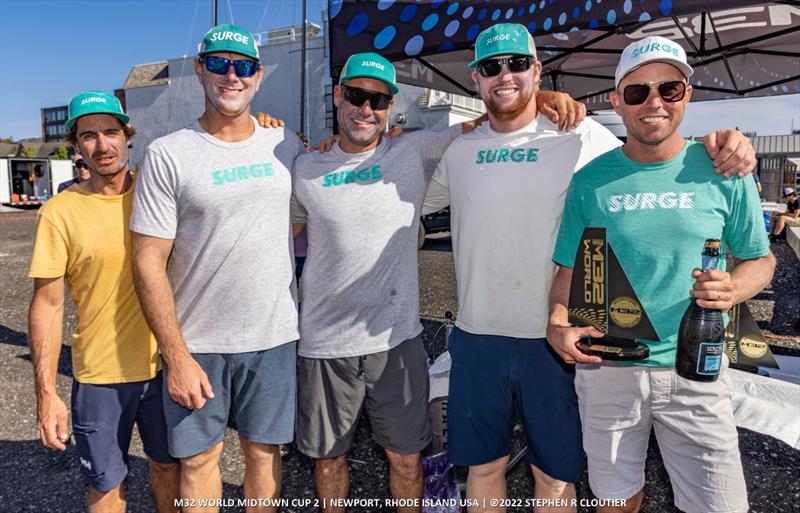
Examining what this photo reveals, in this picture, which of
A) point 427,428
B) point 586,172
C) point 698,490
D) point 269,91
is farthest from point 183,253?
point 269,91

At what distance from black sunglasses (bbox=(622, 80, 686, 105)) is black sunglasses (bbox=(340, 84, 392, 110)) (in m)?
1.25

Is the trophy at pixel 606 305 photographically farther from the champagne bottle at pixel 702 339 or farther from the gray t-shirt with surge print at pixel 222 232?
the gray t-shirt with surge print at pixel 222 232

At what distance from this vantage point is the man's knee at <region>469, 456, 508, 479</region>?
8.69 feet

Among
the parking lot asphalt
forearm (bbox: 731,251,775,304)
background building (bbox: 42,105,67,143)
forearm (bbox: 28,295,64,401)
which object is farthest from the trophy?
background building (bbox: 42,105,67,143)

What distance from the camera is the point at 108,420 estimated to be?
250 centimetres

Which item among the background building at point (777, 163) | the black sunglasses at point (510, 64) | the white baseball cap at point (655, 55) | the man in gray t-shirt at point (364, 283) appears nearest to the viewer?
the white baseball cap at point (655, 55)

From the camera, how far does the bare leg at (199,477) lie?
2.61 metres

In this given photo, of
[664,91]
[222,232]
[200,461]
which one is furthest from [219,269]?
[664,91]

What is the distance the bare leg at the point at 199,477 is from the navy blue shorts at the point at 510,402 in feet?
4.06

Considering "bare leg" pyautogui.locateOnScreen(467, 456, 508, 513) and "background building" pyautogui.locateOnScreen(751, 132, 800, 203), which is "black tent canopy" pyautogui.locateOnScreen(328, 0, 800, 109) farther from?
"background building" pyautogui.locateOnScreen(751, 132, 800, 203)

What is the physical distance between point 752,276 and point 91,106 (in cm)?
309

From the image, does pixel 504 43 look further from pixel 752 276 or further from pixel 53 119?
pixel 53 119

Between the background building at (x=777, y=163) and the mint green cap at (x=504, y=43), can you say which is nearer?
the mint green cap at (x=504, y=43)

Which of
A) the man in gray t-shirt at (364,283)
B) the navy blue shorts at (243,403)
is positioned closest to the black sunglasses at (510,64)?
the man in gray t-shirt at (364,283)
